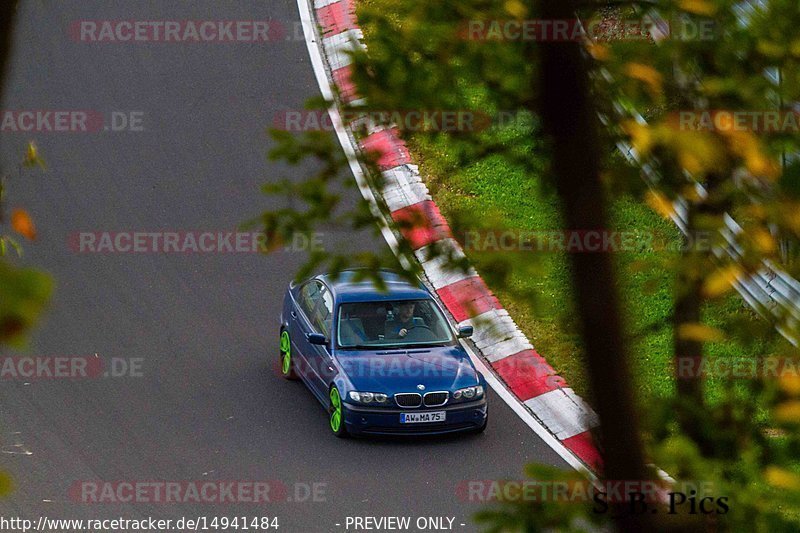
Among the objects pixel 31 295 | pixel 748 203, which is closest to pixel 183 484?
pixel 748 203

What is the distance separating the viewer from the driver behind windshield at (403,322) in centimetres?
1183

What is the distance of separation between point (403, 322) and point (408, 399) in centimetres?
97

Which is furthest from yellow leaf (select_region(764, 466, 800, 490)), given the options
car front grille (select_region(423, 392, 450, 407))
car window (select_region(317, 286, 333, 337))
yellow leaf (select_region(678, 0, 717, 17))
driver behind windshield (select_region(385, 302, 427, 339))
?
car window (select_region(317, 286, 333, 337))

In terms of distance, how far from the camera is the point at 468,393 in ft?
37.2

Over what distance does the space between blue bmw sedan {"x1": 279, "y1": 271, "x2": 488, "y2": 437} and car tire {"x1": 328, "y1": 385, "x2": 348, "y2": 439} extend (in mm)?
10

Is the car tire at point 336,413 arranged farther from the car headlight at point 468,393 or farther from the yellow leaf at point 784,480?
the yellow leaf at point 784,480

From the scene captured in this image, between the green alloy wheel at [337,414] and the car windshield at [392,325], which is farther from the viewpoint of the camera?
the car windshield at [392,325]

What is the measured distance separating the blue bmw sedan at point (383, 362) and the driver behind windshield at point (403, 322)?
0.01m

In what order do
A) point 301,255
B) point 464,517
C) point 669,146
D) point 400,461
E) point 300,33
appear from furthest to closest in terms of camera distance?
point 300,33 → point 301,255 → point 400,461 → point 464,517 → point 669,146

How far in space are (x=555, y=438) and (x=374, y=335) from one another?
7.05 ft

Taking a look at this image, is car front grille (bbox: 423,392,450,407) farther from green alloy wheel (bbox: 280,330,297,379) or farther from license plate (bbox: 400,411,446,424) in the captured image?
green alloy wheel (bbox: 280,330,297,379)

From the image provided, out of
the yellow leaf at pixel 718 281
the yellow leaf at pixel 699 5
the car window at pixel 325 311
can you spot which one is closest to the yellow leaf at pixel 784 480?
the yellow leaf at pixel 718 281

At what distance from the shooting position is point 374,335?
11828 mm

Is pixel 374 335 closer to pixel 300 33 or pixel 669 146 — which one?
pixel 300 33
